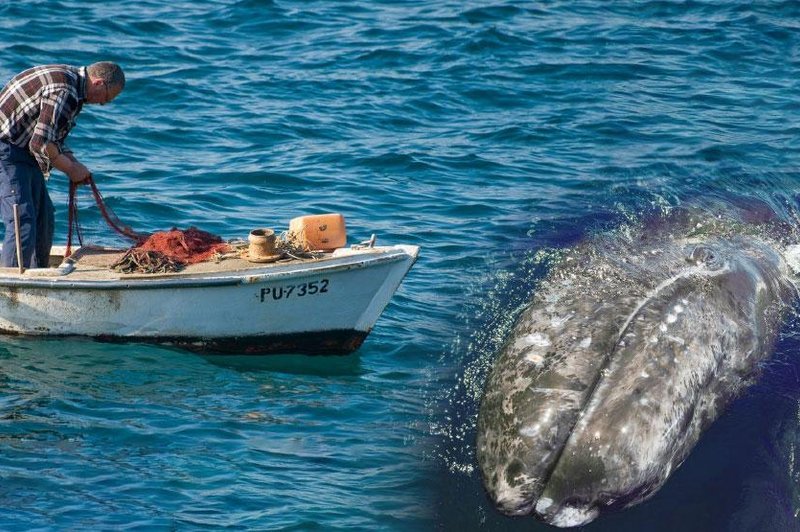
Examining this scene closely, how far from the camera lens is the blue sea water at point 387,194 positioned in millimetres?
8469

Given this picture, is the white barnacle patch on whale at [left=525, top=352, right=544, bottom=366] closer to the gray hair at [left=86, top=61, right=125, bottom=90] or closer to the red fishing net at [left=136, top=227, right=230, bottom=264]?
the red fishing net at [left=136, top=227, right=230, bottom=264]

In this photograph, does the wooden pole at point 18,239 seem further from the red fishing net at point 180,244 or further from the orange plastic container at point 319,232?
the orange plastic container at point 319,232

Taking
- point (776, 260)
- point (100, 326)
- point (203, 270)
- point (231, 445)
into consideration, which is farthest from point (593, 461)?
point (100, 326)

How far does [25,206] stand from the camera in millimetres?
10797

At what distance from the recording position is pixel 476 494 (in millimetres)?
7840

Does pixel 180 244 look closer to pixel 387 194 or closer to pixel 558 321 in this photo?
pixel 558 321

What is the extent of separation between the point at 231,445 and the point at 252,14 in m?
14.0

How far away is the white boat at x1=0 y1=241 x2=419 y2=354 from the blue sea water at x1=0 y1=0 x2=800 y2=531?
0.64 ft

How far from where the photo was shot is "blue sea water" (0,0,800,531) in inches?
333

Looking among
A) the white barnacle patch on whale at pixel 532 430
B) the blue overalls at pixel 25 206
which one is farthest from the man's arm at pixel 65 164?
the white barnacle patch on whale at pixel 532 430

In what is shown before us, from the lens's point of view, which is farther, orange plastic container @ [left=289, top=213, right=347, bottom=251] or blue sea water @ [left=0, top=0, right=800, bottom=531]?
orange plastic container @ [left=289, top=213, right=347, bottom=251]

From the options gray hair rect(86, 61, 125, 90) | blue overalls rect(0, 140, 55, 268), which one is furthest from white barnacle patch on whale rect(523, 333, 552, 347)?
blue overalls rect(0, 140, 55, 268)

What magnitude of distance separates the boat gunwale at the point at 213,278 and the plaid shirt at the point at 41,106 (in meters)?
0.99

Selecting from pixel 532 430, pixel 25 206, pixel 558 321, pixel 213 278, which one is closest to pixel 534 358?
pixel 558 321
